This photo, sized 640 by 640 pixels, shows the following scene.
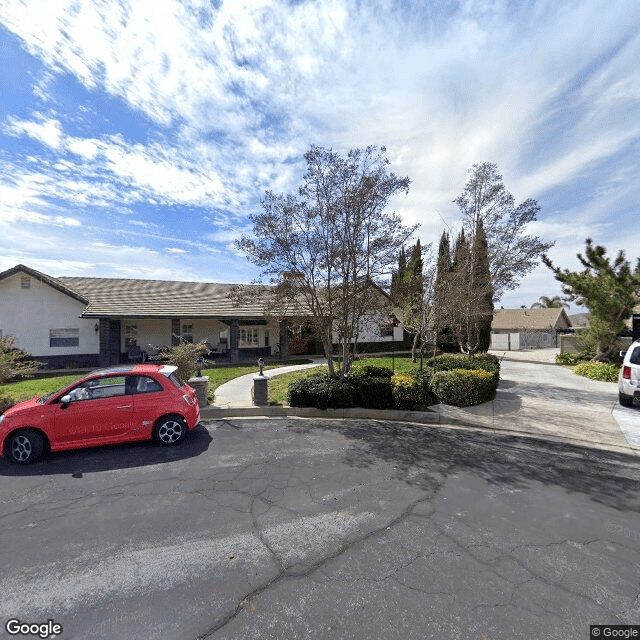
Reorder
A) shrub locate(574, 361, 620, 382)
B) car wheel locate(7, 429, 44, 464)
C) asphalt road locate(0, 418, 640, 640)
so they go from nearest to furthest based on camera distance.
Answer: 1. asphalt road locate(0, 418, 640, 640)
2. car wheel locate(7, 429, 44, 464)
3. shrub locate(574, 361, 620, 382)

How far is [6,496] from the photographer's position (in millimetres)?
4844

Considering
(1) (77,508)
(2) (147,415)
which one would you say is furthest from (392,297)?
(1) (77,508)

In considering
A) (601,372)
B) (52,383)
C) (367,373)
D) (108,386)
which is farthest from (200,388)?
(601,372)

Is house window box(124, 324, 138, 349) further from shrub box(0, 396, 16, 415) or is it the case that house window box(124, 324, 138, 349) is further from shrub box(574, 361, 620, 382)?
shrub box(574, 361, 620, 382)

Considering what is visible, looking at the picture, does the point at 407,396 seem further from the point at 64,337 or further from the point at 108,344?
the point at 64,337

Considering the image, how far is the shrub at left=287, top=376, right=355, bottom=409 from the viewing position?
928 centimetres

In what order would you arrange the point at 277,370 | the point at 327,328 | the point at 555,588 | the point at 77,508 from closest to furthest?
the point at 555,588 → the point at 77,508 → the point at 327,328 → the point at 277,370

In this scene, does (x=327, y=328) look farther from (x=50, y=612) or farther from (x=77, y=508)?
(x=50, y=612)

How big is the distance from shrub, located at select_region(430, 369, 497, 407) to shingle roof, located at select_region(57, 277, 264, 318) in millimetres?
11716

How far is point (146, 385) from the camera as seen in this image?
6.89 metres

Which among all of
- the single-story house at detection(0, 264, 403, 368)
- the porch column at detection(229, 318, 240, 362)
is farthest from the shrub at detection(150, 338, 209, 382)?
the porch column at detection(229, 318, 240, 362)

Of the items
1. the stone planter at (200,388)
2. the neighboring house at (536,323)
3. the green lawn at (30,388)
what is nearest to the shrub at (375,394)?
the stone planter at (200,388)

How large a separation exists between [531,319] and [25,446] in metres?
55.5

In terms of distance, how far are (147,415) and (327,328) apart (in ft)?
17.6
